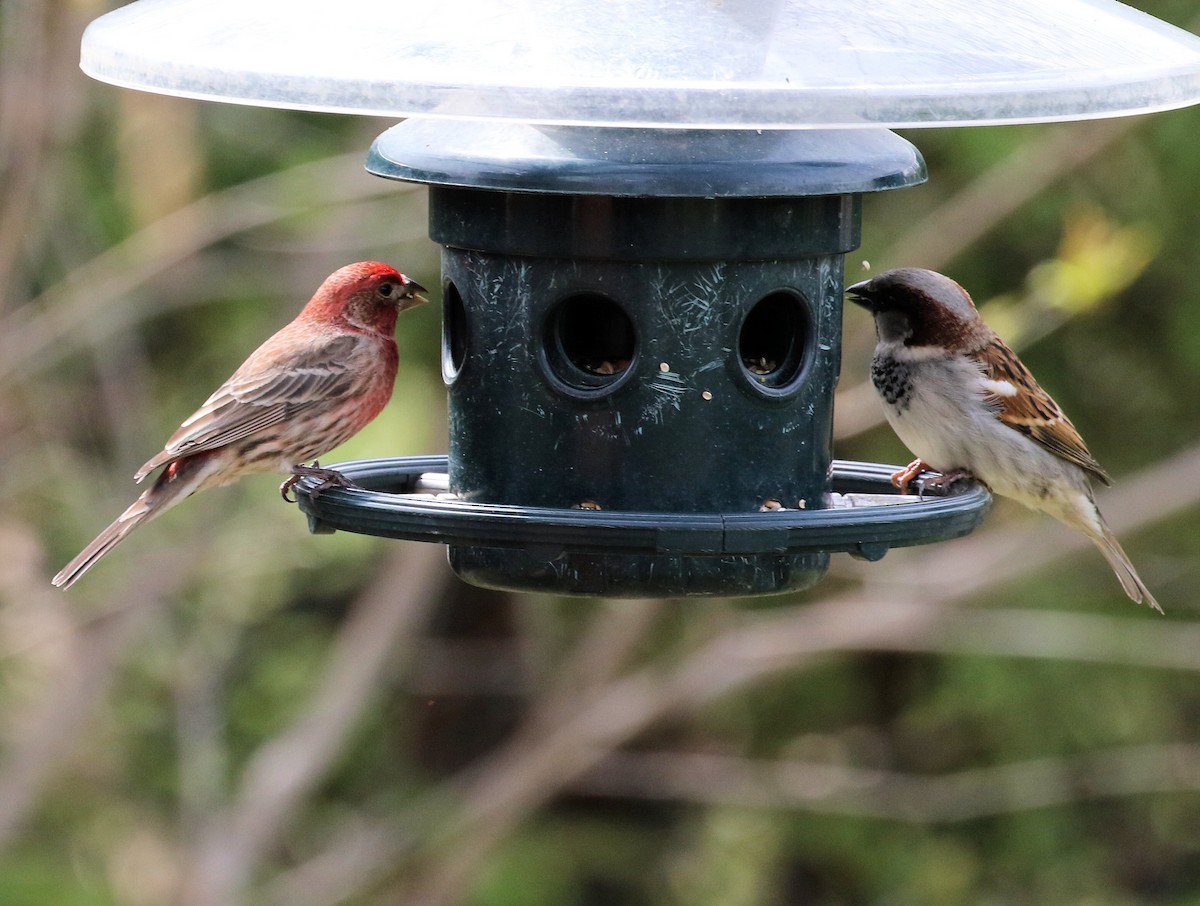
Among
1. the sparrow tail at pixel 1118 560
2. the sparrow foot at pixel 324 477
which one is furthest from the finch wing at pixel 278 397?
the sparrow tail at pixel 1118 560

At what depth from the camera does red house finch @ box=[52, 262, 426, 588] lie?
563cm

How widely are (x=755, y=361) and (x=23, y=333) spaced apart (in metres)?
4.55

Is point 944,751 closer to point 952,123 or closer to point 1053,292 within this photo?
point 1053,292

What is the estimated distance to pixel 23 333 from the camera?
8133mm

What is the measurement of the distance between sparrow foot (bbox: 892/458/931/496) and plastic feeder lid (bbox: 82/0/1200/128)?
5.86 feet

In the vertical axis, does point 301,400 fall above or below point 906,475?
above

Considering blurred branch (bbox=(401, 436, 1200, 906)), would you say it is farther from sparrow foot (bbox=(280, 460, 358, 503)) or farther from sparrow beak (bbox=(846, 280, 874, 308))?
sparrow foot (bbox=(280, 460, 358, 503))

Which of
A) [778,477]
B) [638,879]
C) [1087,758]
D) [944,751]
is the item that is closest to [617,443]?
[778,477]

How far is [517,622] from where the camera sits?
11.3 m

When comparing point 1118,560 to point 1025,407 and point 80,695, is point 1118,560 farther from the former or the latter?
point 80,695

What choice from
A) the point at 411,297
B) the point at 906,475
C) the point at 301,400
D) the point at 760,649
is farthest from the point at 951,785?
the point at 301,400

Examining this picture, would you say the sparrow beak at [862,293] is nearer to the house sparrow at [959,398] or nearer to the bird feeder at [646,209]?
the house sparrow at [959,398]

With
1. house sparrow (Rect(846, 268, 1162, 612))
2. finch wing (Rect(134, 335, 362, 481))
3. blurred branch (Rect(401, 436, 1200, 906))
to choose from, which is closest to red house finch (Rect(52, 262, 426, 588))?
finch wing (Rect(134, 335, 362, 481))

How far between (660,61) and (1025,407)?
322 cm
